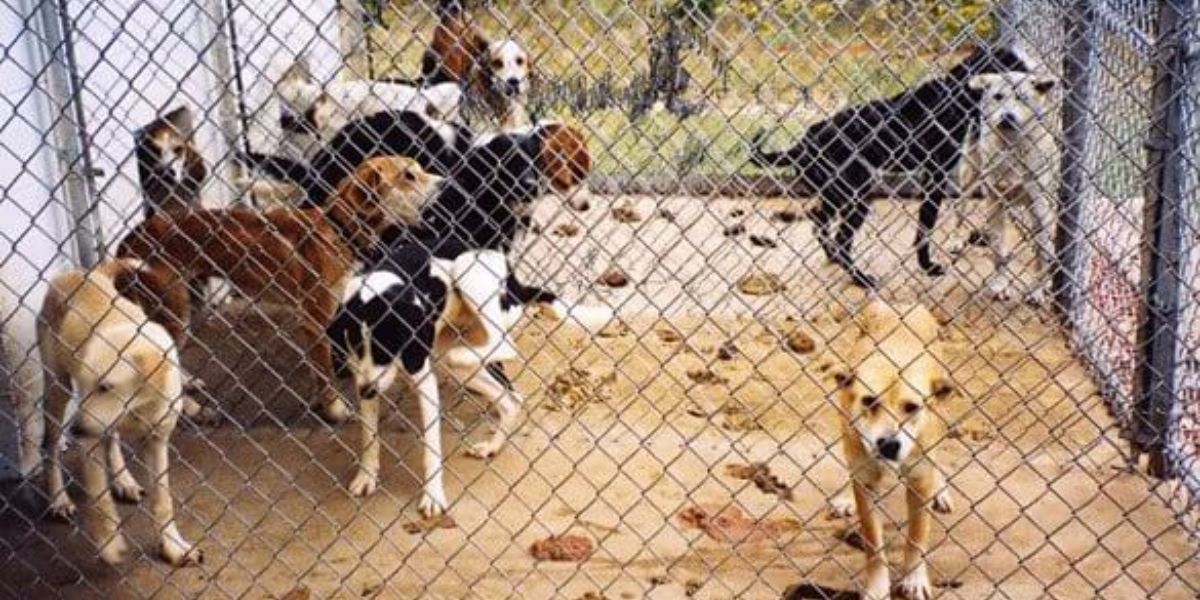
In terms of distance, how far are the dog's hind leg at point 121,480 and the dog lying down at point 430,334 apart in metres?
0.75

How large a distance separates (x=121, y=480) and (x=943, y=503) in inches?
113

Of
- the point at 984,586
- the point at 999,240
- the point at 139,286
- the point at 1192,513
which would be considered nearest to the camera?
the point at 984,586

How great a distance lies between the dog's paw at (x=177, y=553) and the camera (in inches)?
158

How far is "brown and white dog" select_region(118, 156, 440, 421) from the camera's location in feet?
16.7

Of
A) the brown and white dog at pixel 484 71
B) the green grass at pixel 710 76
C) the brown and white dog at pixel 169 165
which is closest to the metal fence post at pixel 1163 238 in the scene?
the green grass at pixel 710 76

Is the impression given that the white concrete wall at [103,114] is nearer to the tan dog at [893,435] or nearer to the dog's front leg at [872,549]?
the tan dog at [893,435]

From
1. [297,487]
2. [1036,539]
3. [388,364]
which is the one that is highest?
[388,364]

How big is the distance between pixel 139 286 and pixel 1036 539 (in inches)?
126

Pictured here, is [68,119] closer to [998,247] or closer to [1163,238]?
[1163,238]

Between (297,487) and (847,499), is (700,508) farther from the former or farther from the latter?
(297,487)

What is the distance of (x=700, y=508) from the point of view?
4355mm

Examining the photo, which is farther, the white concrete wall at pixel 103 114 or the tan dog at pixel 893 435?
the white concrete wall at pixel 103 114

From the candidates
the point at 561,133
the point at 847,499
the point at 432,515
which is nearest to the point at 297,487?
the point at 432,515

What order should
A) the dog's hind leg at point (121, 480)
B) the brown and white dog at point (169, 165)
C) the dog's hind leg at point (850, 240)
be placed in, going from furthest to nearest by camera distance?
1. the dog's hind leg at point (850, 240)
2. the brown and white dog at point (169, 165)
3. the dog's hind leg at point (121, 480)
